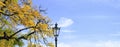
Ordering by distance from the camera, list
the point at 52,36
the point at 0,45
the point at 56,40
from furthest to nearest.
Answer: the point at 0,45 < the point at 52,36 < the point at 56,40

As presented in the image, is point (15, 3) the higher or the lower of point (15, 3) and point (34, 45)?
the higher

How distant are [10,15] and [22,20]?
0.96m

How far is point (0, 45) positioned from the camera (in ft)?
136

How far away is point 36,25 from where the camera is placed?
38.0m

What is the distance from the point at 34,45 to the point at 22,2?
3.40 metres

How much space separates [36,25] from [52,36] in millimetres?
1561

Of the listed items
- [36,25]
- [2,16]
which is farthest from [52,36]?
[2,16]

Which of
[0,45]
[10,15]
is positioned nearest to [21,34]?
[0,45]

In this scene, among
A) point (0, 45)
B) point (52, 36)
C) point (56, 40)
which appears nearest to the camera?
point (56, 40)

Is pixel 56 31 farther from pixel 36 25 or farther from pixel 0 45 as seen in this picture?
pixel 0 45

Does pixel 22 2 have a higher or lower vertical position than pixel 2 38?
higher

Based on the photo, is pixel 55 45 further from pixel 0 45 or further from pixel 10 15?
pixel 0 45

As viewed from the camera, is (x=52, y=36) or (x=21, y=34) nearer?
(x=52, y=36)

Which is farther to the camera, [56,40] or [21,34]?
[21,34]
